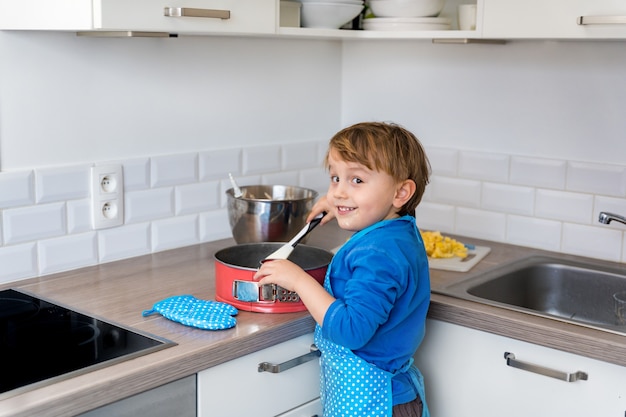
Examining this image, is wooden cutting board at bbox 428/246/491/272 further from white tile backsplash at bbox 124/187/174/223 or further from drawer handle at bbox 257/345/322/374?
white tile backsplash at bbox 124/187/174/223

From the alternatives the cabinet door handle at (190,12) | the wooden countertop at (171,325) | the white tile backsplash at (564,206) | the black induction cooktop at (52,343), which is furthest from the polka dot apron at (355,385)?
the white tile backsplash at (564,206)

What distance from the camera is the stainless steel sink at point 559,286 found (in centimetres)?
215

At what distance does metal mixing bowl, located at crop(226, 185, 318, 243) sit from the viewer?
2.15 m

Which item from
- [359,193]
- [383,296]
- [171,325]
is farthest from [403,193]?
[171,325]

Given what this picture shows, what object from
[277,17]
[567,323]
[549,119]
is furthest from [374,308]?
[549,119]

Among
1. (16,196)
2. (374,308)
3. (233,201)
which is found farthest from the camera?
(233,201)

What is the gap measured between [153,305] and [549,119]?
1.22 meters

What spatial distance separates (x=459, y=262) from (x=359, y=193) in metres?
0.62

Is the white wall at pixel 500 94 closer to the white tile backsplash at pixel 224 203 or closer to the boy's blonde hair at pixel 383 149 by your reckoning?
the white tile backsplash at pixel 224 203

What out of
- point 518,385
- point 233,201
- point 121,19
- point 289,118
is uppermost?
point 121,19

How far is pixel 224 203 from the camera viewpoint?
7.98 feet

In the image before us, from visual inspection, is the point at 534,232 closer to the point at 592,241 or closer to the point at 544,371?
the point at 592,241

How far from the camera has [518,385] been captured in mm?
1826

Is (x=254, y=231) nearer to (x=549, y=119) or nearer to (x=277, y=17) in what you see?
(x=277, y=17)
